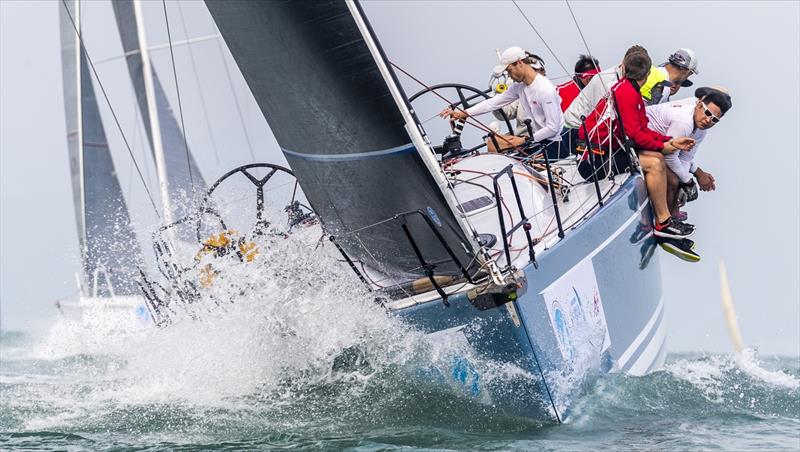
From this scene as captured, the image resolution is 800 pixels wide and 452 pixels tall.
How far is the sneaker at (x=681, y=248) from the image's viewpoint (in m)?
6.49

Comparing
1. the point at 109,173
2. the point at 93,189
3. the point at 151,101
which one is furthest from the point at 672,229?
the point at 109,173

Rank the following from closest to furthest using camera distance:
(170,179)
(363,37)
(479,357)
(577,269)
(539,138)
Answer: (363,37)
(479,357)
(577,269)
(539,138)
(170,179)

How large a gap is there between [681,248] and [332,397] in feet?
7.77

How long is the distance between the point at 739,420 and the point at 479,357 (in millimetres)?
1219

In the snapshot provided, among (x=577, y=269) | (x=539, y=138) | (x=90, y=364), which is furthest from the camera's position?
(x=90, y=364)

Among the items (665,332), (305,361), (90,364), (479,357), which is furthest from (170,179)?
(479,357)

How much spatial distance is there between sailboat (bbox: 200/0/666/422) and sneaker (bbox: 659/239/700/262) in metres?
0.99

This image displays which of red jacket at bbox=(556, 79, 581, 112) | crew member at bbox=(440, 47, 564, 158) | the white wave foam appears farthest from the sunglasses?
red jacket at bbox=(556, 79, 581, 112)

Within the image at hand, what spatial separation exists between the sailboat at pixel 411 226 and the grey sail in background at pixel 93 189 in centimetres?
866

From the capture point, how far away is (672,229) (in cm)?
660

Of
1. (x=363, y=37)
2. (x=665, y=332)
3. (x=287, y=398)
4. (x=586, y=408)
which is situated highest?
(x=363, y=37)

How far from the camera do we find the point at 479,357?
504 cm

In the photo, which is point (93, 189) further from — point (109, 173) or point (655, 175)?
point (655, 175)

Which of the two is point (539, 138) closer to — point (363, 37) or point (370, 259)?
point (370, 259)
